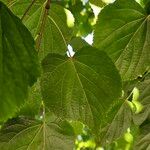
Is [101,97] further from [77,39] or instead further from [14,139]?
[77,39]

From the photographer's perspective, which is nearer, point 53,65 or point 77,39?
point 53,65

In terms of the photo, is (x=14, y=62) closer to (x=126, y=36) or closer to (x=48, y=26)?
(x=126, y=36)

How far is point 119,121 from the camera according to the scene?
1720 mm

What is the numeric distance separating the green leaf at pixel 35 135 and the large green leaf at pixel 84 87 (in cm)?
23

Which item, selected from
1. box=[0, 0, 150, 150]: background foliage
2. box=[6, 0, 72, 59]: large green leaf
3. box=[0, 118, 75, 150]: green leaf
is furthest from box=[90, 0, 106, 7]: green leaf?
box=[0, 118, 75, 150]: green leaf

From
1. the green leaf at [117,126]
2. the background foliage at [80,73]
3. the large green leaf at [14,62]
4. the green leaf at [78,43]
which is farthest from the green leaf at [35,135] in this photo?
the large green leaf at [14,62]

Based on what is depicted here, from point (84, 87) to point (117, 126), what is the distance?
397mm

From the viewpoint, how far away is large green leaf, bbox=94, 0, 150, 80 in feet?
4.85

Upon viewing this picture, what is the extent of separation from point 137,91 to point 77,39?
413 millimetres

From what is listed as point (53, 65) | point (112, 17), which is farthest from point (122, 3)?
point (53, 65)

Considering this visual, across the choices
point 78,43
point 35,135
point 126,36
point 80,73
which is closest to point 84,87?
point 80,73

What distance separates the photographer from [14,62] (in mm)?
914

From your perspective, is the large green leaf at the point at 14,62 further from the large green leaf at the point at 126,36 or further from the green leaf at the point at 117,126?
the green leaf at the point at 117,126

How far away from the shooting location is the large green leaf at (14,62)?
0.87 metres
